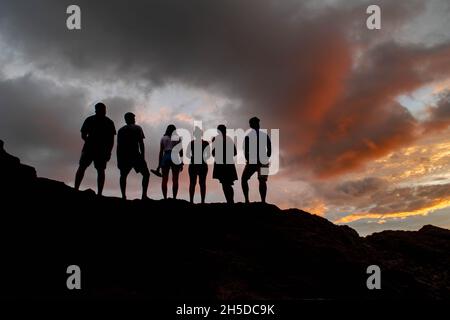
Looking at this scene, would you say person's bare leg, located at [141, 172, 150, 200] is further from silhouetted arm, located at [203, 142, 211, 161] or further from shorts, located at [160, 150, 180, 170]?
silhouetted arm, located at [203, 142, 211, 161]

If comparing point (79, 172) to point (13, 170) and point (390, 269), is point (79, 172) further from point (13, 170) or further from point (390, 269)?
point (390, 269)

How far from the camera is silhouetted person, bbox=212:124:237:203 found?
11477 millimetres

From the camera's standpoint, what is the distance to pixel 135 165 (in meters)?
10.8

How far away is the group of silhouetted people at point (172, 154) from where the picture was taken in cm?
1012

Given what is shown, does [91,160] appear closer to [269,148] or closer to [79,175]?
[79,175]

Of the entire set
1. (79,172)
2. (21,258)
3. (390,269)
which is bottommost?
(390,269)

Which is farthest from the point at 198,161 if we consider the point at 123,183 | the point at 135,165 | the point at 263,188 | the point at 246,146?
the point at 123,183

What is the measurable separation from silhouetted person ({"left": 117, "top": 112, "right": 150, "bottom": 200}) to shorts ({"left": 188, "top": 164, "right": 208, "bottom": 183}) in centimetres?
146

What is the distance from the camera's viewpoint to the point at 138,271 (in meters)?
8.33

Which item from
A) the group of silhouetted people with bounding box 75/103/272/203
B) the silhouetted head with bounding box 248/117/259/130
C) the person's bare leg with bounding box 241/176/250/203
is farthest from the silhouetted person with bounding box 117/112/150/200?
the silhouetted head with bounding box 248/117/259/130

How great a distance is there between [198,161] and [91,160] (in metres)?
3.11
